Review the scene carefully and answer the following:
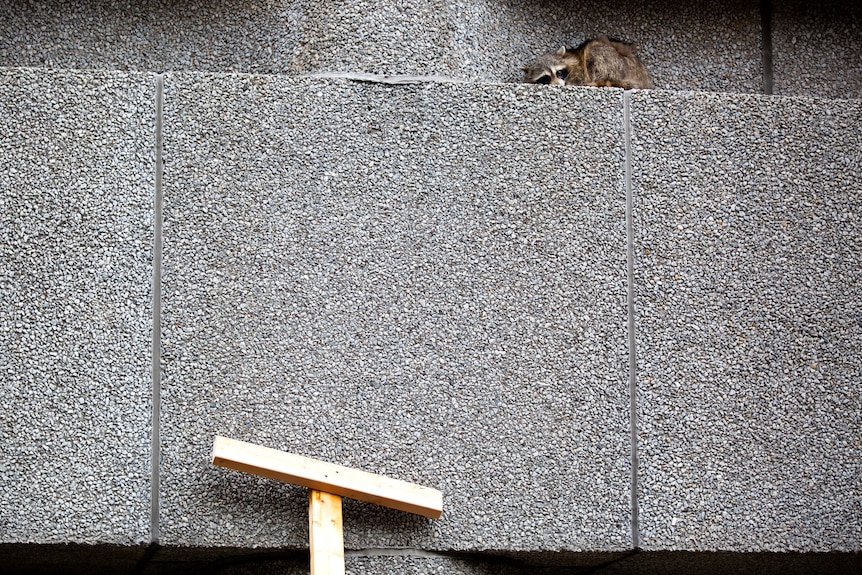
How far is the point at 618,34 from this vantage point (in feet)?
11.5

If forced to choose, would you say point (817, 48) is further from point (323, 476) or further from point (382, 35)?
point (323, 476)

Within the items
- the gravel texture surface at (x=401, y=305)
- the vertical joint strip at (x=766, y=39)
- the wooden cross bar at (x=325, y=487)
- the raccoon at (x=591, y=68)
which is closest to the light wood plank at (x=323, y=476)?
the wooden cross bar at (x=325, y=487)

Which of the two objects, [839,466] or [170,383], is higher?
[170,383]

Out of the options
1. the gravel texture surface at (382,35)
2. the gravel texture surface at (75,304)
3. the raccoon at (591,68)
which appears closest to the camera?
the gravel texture surface at (75,304)

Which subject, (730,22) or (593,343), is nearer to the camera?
(593,343)

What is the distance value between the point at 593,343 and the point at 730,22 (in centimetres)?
124

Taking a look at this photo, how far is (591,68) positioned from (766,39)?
673 mm

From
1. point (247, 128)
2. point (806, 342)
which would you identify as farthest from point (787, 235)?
point (247, 128)

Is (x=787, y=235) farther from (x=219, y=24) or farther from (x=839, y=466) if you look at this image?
(x=219, y=24)

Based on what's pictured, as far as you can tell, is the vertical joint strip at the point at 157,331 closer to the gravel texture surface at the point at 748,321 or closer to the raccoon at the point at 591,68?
the raccoon at the point at 591,68

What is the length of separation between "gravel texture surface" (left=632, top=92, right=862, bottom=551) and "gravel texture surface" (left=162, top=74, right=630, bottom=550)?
112 millimetres

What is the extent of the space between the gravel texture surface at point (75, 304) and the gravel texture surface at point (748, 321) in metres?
1.35

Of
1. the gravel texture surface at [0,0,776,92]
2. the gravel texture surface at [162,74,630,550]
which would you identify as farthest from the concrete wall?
the gravel texture surface at [0,0,776,92]

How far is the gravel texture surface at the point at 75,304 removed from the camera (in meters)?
2.82
